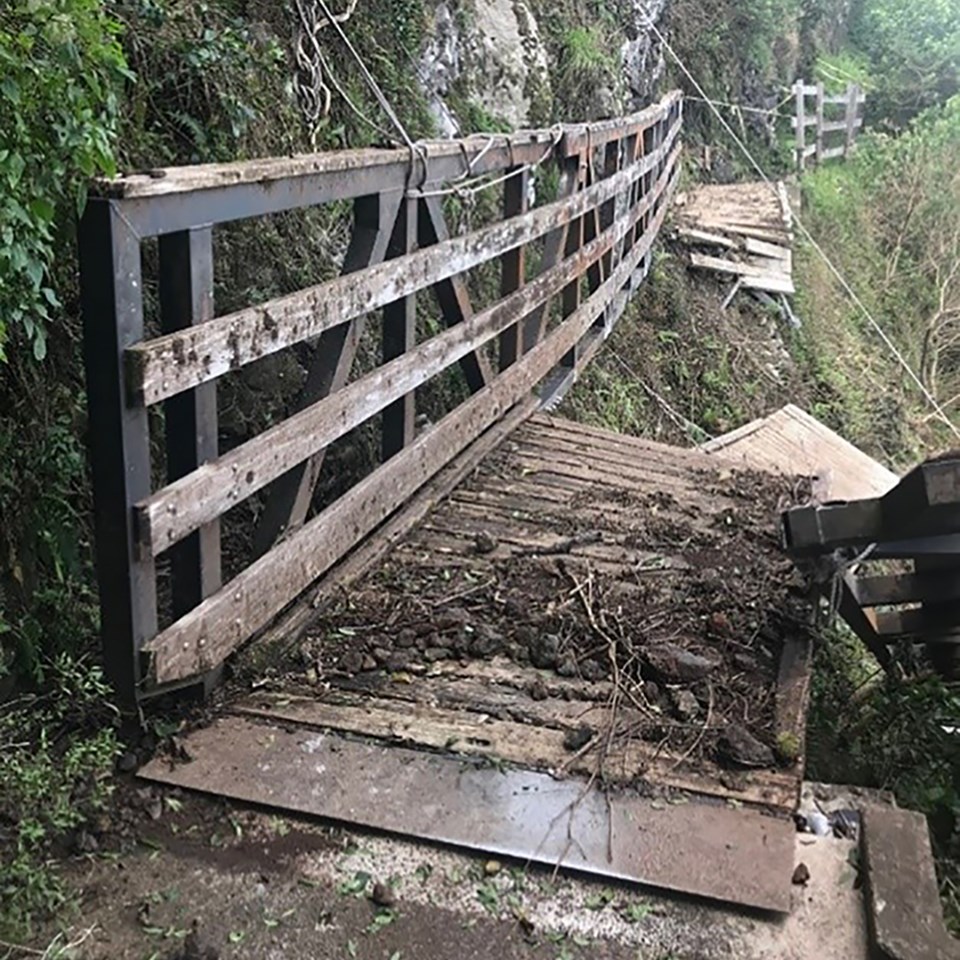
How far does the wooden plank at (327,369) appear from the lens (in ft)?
11.7

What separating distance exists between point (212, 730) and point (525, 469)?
9.90 feet

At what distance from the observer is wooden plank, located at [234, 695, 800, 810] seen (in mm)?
2756

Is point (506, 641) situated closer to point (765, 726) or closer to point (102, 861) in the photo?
point (765, 726)

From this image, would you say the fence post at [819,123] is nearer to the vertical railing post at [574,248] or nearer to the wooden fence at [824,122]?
the wooden fence at [824,122]

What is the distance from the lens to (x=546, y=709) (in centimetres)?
316

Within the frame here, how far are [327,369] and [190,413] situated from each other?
861mm

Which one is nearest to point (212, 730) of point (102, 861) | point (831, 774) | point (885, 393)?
point (102, 861)

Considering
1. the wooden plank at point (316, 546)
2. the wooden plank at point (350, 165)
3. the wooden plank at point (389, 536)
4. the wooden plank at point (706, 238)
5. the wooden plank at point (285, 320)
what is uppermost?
the wooden plank at point (350, 165)

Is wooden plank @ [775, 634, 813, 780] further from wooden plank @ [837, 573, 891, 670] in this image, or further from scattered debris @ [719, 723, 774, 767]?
wooden plank @ [837, 573, 891, 670]

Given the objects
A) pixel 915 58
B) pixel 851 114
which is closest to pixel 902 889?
pixel 851 114

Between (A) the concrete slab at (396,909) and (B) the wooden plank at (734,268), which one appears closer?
(A) the concrete slab at (396,909)

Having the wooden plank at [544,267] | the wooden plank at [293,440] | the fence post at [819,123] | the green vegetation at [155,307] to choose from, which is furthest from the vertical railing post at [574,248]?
the fence post at [819,123]

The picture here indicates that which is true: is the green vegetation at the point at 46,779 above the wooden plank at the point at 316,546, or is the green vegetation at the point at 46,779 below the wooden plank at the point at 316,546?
below

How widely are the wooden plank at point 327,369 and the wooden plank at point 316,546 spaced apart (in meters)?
0.09
